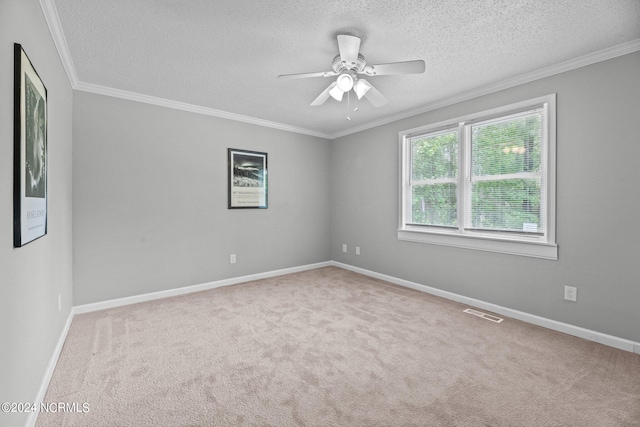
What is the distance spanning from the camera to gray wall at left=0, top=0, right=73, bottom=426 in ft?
4.09

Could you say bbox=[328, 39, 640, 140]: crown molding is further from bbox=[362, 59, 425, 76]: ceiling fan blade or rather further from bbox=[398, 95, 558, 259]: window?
bbox=[362, 59, 425, 76]: ceiling fan blade

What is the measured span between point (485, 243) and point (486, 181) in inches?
27.0

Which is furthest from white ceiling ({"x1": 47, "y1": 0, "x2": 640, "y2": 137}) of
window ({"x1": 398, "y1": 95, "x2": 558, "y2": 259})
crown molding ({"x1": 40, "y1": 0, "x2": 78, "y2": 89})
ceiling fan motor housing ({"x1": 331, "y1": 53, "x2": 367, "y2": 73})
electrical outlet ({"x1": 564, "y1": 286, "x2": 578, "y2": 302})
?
electrical outlet ({"x1": 564, "y1": 286, "x2": 578, "y2": 302})

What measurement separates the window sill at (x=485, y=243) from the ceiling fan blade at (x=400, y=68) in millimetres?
1983

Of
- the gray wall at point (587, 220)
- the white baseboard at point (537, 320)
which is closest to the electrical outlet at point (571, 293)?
the gray wall at point (587, 220)

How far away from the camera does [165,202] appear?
3621mm

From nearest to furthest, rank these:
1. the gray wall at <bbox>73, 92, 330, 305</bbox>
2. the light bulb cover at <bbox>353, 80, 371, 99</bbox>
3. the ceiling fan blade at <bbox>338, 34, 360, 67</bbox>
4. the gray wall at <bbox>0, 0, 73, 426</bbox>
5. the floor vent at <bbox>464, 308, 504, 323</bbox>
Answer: the gray wall at <bbox>0, 0, 73, 426</bbox> < the ceiling fan blade at <bbox>338, 34, 360, 67</bbox> < the light bulb cover at <bbox>353, 80, 371, 99</bbox> < the floor vent at <bbox>464, 308, 504, 323</bbox> < the gray wall at <bbox>73, 92, 330, 305</bbox>

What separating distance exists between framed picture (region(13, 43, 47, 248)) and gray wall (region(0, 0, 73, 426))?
0.11 ft

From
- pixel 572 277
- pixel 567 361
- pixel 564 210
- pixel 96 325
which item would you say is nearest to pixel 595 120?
pixel 564 210

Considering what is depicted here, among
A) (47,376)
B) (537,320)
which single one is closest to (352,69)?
(537,320)

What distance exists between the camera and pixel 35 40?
1735 mm

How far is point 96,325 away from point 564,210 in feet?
14.7

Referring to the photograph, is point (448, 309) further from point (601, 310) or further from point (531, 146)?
point (531, 146)

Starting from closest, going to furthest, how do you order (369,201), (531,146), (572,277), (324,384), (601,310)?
(324,384), (601,310), (572,277), (531,146), (369,201)
